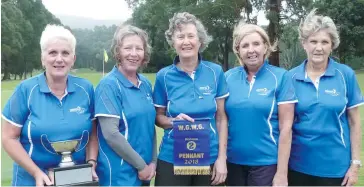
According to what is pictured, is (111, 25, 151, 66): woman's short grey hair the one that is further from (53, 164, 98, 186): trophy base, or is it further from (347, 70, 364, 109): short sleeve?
(347, 70, 364, 109): short sleeve

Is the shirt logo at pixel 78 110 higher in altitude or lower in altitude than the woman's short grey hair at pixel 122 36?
lower

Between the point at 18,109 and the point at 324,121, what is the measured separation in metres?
2.22

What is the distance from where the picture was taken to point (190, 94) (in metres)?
3.52

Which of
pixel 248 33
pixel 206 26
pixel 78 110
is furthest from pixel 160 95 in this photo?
pixel 206 26

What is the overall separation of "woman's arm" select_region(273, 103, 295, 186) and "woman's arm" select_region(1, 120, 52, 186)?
1.66 meters

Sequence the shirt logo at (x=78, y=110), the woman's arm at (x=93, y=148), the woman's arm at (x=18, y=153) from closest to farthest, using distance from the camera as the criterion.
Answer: the woman's arm at (x=18, y=153) → the shirt logo at (x=78, y=110) → the woman's arm at (x=93, y=148)

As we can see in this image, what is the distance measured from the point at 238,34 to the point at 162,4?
28563mm

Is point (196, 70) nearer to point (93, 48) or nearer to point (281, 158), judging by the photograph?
point (281, 158)

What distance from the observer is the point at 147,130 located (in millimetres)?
3404

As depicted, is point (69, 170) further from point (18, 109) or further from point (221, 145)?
point (221, 145)

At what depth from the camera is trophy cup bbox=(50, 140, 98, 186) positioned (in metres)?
2.96

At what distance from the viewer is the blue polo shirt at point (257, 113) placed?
3471 mm

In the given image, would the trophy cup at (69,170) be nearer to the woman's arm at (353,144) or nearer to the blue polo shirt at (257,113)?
the blue polo shirt at (257,113)

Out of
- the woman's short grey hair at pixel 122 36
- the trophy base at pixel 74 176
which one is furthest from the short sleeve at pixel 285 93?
the trophy base at pixel 74 176
